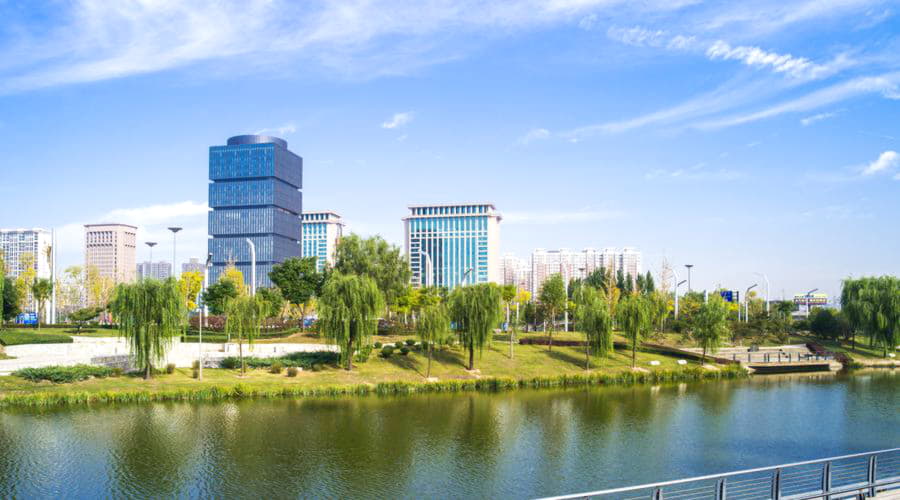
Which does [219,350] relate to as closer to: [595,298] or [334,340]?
[334,340]

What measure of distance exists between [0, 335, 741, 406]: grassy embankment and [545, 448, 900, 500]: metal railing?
2455 cm

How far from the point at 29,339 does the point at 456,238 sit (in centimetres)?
14971

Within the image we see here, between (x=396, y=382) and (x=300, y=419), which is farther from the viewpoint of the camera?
(x=396, y=382)

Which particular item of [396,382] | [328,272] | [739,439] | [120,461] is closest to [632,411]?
[739,439]

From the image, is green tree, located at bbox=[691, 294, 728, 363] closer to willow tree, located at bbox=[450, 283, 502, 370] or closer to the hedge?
willow tree, located at bbox=[450, 283, 502, 370]

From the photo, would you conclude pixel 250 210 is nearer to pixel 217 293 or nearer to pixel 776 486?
pixel 217 293

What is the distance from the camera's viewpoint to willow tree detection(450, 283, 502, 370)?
48.8 metres

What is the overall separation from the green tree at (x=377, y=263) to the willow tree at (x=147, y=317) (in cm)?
2771

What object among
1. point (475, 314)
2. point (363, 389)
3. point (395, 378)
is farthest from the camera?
point (475, 314)

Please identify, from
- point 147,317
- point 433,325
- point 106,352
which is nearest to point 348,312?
point 433,325

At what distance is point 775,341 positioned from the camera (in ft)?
240

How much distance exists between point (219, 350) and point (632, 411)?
31.6m

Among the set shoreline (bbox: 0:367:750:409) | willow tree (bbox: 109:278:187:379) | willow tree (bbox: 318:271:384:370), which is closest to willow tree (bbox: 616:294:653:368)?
shoreline (bbox: 0:367:750:409)

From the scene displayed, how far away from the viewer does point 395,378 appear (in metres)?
45.5
